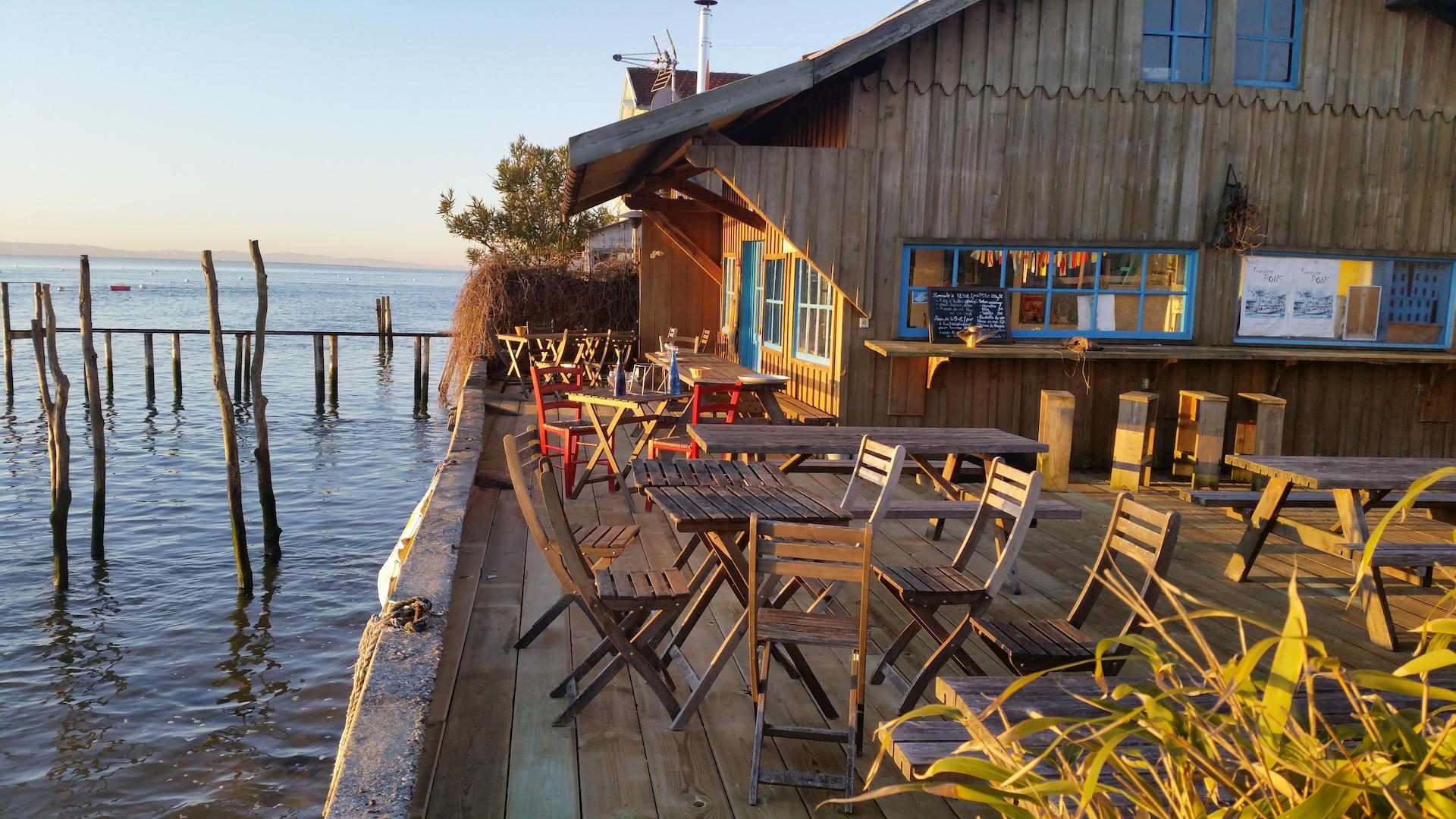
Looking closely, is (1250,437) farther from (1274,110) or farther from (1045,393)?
(1274,110)

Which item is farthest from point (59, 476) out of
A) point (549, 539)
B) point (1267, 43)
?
point (1267, 43)

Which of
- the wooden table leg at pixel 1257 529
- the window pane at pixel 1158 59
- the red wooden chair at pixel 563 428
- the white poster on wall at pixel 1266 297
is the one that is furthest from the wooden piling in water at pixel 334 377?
the wooden table leg at pixel 1257 529

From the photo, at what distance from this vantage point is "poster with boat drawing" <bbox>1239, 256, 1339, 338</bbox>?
9.01 meters

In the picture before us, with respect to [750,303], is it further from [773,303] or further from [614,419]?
[614,419]

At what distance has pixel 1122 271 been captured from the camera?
351 inches

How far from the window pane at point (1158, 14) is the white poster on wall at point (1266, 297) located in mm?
1989

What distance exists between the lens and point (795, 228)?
27.2ft

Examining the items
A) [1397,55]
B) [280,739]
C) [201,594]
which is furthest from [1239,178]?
[201,594]

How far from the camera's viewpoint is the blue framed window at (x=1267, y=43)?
871 cm

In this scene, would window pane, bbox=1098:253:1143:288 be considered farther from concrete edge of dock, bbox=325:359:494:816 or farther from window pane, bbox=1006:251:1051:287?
concrete edge of dock, bbox=325:359:494:816

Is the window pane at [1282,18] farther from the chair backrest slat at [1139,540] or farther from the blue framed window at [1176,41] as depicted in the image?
the chair backrest slat at [1139,540]

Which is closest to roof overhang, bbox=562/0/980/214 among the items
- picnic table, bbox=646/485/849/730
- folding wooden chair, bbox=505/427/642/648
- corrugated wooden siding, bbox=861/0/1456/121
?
corrugated wooden siding, bbox=861/0/1456/121

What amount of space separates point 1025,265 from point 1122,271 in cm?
82

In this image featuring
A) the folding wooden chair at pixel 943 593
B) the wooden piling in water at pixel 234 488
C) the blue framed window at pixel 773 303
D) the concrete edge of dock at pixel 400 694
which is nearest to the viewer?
the concrete edge of dock at pixel 400 694
